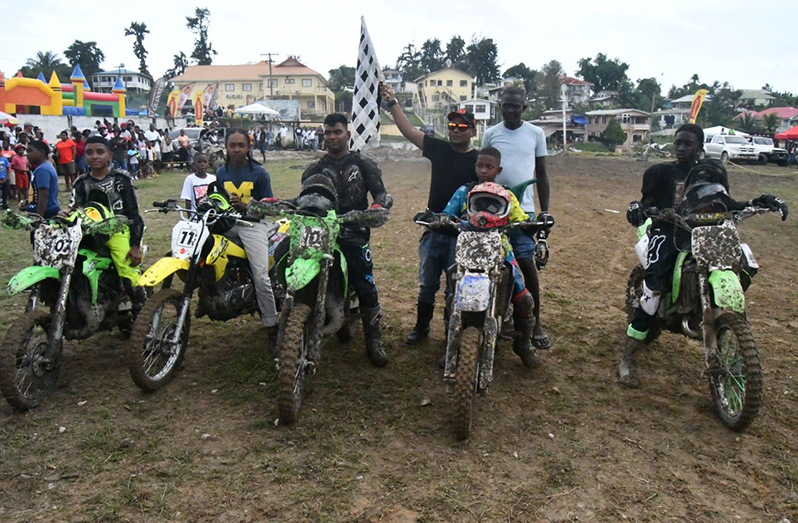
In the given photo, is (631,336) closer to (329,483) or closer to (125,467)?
(329,483)

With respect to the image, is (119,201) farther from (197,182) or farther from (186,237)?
(197,182)

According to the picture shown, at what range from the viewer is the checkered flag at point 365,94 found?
578 centimetres

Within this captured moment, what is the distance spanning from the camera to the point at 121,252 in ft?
16.0

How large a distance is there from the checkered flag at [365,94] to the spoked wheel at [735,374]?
139 inches

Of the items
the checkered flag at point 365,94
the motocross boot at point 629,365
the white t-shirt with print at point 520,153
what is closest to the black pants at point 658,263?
the motocross boot at point 629,365

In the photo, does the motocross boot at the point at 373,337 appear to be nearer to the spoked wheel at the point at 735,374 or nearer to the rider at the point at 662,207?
the rider at the point at 662,207

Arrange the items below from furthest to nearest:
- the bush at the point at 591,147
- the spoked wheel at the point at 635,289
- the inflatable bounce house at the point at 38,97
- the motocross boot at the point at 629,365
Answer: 1. the bush at the point at 591,147
2. the inflatable bounce house at the point at 38,97
3. the spoked wheel at the point at 635,289
4. the motocross boot at the point at 629,365

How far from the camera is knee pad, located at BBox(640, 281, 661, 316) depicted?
179 inches

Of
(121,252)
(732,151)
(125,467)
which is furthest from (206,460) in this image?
(732,151)

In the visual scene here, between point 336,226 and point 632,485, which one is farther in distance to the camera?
point 336,226

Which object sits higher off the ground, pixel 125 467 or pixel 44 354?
pixel 44 354

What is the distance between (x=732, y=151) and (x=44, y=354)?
107 feet

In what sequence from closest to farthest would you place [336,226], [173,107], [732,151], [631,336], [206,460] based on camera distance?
[206,460]
[336,226]
[631,336]
[732,151]
[173,107]

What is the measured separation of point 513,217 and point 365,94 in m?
2.30
